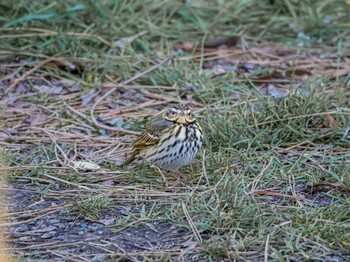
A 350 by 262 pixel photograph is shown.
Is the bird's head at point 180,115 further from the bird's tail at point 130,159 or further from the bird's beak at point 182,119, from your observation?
the bird's tail at point 130,159

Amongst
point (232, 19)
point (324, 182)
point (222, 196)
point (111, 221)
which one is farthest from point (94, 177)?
point (232, 19)

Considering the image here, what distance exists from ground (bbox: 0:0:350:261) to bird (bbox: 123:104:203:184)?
0.13m

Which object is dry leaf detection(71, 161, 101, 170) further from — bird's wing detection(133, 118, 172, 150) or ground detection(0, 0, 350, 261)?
bird's wing detection(133, 118, 172, 150)

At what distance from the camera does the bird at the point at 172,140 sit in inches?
231

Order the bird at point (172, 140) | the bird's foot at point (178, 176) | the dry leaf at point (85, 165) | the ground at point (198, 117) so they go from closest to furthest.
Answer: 1. the ground at point (198, 117)
2. the bird at point (172, 140)
3. the bird's foot at point (178, 176)
4. the dry leaf at point (85, 165)

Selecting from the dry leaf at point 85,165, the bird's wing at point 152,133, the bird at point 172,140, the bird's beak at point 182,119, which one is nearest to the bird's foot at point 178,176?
the bird at point 172,140

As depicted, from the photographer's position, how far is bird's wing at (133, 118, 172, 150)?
19.9 feet

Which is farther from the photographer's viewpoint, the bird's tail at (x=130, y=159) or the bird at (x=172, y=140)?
the bird's tail at (x=130, y=159)

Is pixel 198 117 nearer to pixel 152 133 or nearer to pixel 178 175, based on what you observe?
pixel 152 133

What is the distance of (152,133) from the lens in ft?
20.1

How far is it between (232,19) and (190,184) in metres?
3.99

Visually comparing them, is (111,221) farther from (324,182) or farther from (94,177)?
(324,182)

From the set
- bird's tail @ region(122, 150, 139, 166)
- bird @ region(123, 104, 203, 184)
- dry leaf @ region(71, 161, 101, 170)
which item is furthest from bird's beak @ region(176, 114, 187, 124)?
dry leaf @ region(71, 161, 101, 170)

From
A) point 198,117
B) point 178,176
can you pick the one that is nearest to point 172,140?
point 178,176
